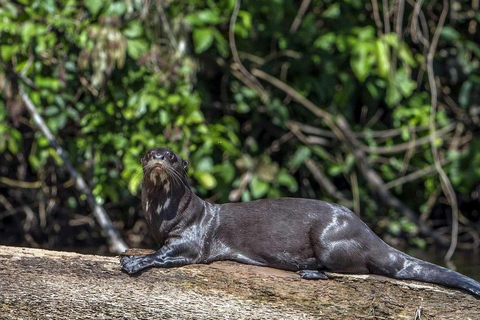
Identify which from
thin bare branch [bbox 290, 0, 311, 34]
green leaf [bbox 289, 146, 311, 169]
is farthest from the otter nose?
green leaf [bbox 289, 146, 311, 169]

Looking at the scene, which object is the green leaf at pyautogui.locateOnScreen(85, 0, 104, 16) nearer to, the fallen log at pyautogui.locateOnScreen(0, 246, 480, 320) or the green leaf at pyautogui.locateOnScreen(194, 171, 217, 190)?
the green leaf at pyautogui.locateOnScreen(194, 171, 217, 190)

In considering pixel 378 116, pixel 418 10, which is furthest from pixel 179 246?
pixel 378 116

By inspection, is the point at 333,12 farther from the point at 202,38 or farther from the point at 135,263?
the point at 135,263

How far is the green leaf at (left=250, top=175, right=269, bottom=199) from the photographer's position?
736 centimetres

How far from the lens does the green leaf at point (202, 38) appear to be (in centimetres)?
Answer: 679

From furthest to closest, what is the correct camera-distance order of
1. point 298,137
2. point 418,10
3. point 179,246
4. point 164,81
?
point 298,137 → point 418,10 → point 164,81 → point 179,246

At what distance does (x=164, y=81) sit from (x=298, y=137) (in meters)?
1.57

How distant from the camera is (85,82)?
716cm

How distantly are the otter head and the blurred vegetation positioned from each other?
2372 millimetres

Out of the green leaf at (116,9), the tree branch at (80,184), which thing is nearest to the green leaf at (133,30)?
the green leaf at (116,9)

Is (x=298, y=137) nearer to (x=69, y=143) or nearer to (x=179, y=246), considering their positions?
(x=69, y=143)

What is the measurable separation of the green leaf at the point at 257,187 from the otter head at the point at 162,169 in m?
3.43

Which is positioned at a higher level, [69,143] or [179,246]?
[69,143]

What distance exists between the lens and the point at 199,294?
3.56 meters
